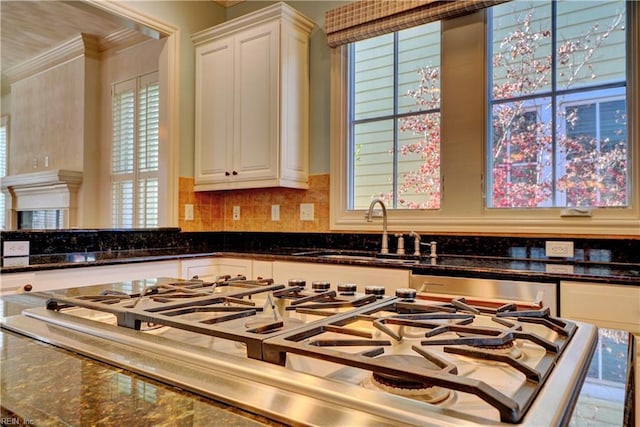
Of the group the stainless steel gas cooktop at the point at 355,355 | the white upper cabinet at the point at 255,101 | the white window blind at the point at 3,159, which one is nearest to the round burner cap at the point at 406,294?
the stainless steel gas cooktop at the point at 355,355

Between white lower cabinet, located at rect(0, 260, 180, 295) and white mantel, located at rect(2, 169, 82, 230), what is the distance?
8.92ft

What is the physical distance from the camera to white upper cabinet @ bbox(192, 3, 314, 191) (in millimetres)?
2994

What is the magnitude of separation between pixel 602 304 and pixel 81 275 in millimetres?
2350

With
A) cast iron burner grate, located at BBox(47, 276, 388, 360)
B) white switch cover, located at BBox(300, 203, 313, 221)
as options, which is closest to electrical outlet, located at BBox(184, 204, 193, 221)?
white switch cover, located at BBox(300, 203, 313, 221)

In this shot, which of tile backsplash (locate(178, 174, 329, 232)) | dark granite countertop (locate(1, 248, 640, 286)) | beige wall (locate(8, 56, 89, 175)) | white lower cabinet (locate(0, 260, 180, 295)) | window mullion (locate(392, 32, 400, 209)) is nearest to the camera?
dark granite countertop (locate(1, 248, 640, 286))

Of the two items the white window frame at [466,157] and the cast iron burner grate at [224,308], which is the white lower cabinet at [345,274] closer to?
the white window frame at [466,157]

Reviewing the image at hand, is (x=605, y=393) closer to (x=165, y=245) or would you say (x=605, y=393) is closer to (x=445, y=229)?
(x=445, y=229)

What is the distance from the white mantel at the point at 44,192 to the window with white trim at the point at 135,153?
45cm

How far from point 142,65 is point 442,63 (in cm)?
309

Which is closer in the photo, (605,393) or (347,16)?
(605,393)

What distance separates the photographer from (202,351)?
621 mm

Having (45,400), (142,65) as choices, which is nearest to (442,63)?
(45,400)

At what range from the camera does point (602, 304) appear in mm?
1635

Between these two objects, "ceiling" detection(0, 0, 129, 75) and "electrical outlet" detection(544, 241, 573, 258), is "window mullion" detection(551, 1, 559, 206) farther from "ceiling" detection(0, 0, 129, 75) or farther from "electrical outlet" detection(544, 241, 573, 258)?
"ceiling" detection(0, 0, 129, 75)
